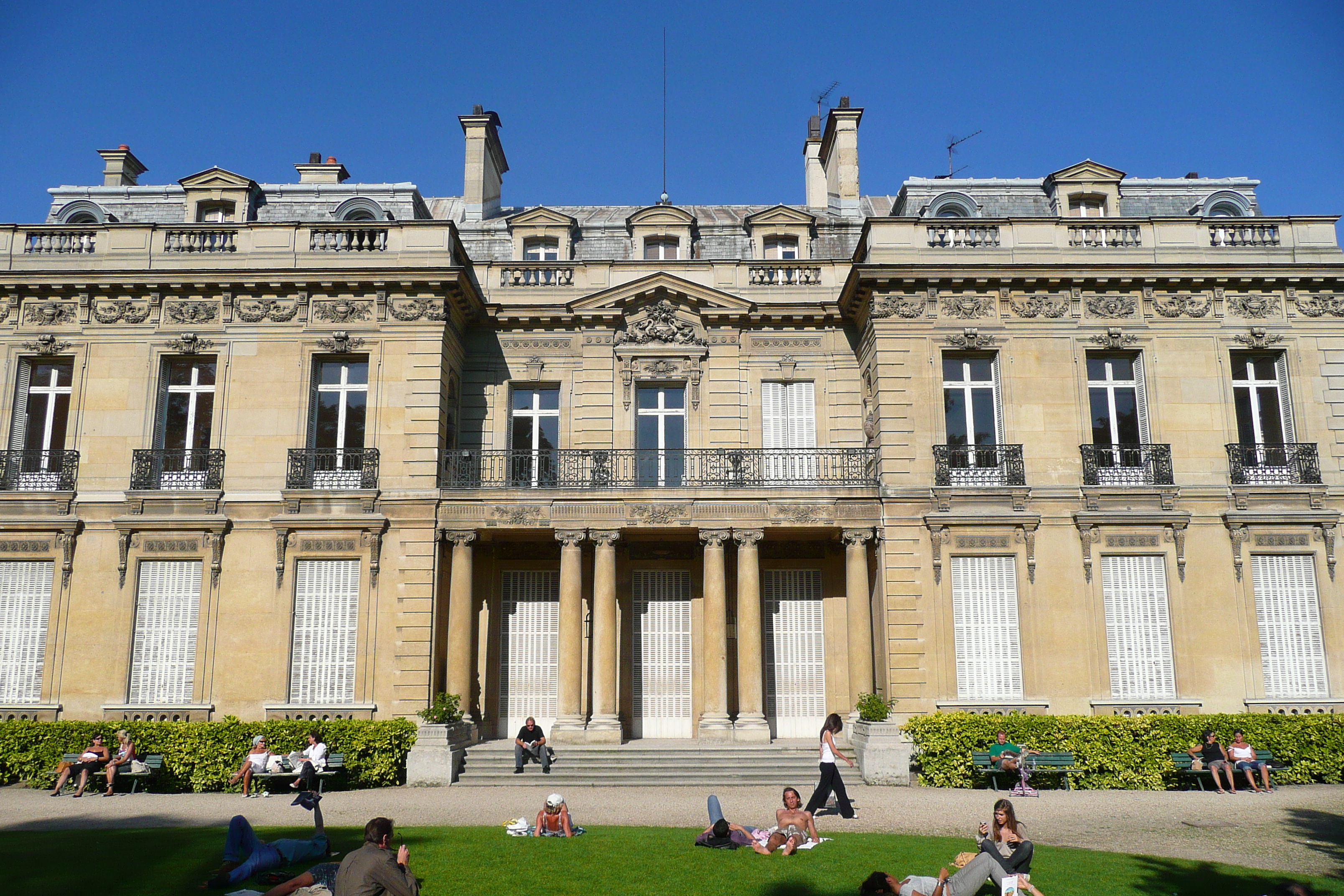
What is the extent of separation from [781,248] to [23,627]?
17969 mm

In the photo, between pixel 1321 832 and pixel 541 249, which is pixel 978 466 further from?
pixel 541 249

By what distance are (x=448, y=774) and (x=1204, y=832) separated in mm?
11690

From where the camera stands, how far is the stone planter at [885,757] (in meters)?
16.9

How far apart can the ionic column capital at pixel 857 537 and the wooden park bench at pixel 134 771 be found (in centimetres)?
1297

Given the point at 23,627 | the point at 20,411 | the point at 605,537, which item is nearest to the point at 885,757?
the point at 605,537

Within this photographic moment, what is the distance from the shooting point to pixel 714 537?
19.3m

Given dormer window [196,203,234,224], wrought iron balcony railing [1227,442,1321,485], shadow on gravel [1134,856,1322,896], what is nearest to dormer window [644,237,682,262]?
dormer window [196,203,234,224]

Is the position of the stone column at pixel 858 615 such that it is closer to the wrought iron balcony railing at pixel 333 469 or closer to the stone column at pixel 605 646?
the stone column at pixel 605 646

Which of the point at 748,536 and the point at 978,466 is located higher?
the point at 978,466

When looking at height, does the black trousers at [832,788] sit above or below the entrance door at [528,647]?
below

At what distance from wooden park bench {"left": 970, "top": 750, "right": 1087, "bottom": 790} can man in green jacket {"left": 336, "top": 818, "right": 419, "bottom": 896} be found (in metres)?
11.1

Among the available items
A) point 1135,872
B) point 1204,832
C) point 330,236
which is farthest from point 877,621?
point 330,236

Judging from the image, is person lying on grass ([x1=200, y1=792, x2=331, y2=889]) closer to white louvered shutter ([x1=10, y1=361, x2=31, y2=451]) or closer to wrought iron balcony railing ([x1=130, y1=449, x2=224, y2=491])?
wrought iron balcony railing ([x1=130, y1=449, x2=224, y2=491])

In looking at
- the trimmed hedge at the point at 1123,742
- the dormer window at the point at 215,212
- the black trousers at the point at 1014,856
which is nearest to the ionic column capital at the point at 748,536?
the trimmed hedge at the point at 1123,742
